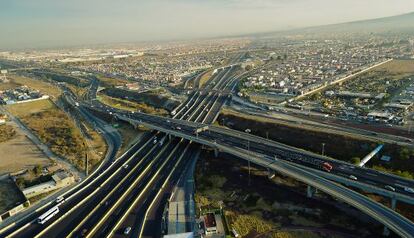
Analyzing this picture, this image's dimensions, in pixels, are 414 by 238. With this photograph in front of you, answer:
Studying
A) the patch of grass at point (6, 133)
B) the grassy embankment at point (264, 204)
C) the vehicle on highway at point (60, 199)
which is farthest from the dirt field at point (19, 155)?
the grassy embankment at point (264, 204)

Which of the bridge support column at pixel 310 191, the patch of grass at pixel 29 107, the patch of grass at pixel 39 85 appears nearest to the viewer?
the bridge support column at pixel 310 191

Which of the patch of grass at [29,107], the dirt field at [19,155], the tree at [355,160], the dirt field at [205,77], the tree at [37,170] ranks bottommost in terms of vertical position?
the dirt field at [19,155]

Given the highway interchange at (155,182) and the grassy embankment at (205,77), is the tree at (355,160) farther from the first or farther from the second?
the grassy embankment at (205,77)

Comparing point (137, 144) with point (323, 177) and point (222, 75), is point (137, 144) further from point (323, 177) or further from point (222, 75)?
point (222, 75)

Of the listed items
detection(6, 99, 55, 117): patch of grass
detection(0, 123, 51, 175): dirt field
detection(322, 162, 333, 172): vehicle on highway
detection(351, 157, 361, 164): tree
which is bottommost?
detection(0, 123, 51, 175): dirt field

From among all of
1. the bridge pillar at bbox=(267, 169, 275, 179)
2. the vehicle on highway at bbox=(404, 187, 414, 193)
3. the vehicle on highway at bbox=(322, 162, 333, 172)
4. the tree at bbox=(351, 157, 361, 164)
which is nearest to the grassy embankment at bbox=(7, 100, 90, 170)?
the bridge pillar at bbox=(267, 169, 275, 179)

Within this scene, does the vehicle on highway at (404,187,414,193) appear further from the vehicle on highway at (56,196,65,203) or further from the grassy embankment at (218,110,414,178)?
the vehicle on highway at (56,196,65,203)
